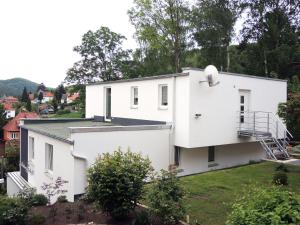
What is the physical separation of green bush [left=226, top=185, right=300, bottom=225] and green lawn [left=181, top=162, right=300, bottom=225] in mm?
1943

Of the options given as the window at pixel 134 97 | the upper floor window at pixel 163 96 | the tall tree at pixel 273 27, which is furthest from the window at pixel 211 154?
the tall tree at pixel 273 27

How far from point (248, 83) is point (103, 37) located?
1202 inches

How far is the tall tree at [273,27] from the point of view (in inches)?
1172

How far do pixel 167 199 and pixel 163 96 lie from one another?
9447 mm

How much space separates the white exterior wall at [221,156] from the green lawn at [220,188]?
2.07 m

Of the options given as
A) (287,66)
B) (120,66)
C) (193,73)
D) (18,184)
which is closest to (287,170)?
(193,73)

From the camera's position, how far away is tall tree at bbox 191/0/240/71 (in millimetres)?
29406

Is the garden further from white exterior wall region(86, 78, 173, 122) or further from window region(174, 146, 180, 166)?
white exterior wall region(86, 78, 173, 122)

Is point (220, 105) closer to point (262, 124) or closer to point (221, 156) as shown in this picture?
point (221, 156)

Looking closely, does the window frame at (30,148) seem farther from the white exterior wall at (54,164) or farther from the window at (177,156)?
the window at (177,156)

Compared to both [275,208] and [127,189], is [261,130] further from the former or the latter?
[275,208]

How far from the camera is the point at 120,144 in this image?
13.6m

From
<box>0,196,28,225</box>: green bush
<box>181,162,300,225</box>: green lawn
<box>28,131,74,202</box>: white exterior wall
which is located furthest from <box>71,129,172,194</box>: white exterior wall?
<box>0,196,28,225</box>: green bush

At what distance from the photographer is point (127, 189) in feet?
26.1
